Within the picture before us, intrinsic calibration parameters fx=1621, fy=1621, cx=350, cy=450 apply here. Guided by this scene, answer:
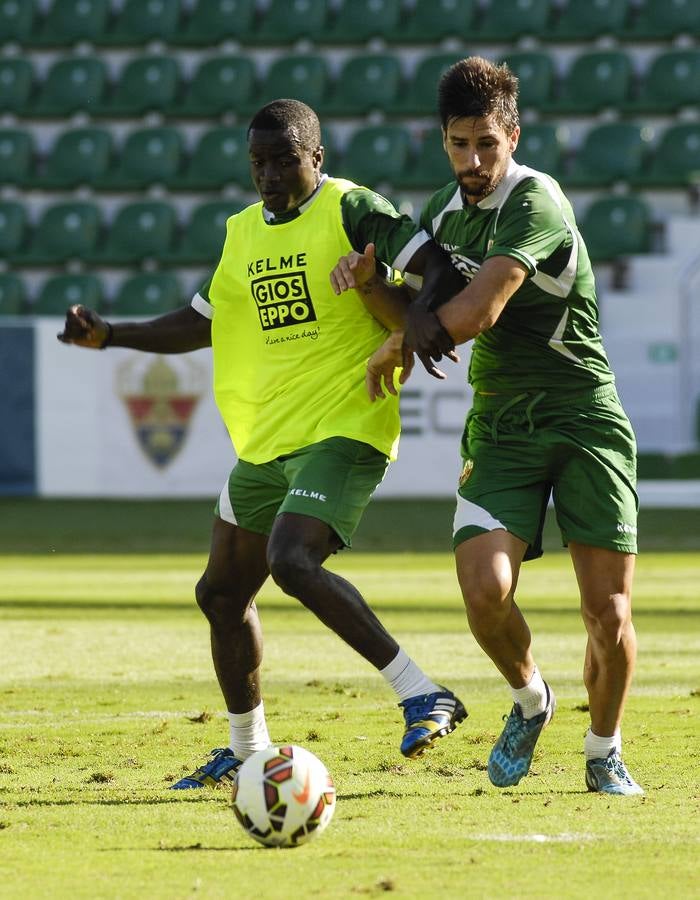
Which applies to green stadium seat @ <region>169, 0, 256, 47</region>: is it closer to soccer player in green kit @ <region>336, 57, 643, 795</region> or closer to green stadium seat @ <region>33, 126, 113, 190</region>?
green stadium seat @ <region>33, 126, 113, 190</region>

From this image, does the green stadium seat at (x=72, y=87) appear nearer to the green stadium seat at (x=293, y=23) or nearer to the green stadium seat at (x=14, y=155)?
the green stadium seat at (x=14, y=155)

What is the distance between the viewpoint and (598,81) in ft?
76.8

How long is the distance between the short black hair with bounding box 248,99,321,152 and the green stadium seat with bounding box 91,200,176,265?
691 inches

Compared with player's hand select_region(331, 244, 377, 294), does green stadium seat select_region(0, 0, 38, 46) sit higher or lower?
higher

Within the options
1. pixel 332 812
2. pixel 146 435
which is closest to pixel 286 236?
pixel 332 812

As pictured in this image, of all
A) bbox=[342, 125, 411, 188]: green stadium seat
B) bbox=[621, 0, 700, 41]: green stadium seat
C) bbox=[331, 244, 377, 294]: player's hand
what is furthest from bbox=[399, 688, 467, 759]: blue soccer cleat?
bbox=[621, 0, 700, 41]: green stadium seat

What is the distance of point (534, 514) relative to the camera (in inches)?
209

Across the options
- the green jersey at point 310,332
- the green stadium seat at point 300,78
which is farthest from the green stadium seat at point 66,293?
the green jersey at point 310,332

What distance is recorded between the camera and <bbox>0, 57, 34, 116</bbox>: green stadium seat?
25141 millimetres

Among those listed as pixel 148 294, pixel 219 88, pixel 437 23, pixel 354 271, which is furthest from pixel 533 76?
pixel 354 271

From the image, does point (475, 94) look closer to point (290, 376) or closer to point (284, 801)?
point (290, 376)

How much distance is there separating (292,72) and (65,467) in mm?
7802

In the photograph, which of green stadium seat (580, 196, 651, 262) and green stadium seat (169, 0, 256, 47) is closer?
green stadium seat (580, 196, 651, 262)

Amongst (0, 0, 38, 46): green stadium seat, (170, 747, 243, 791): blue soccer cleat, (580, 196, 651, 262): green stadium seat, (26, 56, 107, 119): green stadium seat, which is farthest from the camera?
(0, 0, 38, 46): green stadium seat
